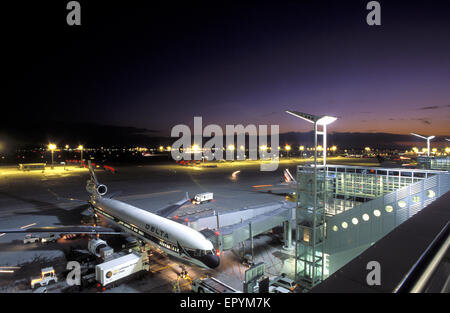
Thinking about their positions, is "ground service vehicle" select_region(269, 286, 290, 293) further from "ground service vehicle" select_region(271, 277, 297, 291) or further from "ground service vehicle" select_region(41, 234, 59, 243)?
"ground service vehicle" select_region(41, 234, 59, 243)

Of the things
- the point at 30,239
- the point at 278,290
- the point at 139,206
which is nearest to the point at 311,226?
the point at 278,290

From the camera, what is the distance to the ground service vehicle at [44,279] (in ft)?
65.6

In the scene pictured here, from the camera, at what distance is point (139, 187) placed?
207 feet

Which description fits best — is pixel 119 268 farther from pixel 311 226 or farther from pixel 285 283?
pixel 311 226

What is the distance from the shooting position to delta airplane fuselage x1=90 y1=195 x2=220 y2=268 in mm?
20406

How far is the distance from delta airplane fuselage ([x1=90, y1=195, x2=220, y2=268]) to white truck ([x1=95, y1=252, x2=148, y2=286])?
2221 millimetres

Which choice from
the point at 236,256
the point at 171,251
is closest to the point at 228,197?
the point at 236,256

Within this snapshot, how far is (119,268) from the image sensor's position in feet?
67.3

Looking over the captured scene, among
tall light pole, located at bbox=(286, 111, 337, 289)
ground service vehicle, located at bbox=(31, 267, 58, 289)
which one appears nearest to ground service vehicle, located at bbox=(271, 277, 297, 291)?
tall light pole, located at bbox=(286, 111, 337, 289)

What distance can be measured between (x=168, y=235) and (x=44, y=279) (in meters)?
10.5

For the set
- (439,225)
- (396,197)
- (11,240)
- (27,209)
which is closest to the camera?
(439,225)

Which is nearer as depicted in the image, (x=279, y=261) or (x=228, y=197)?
(x=279, y=261)
